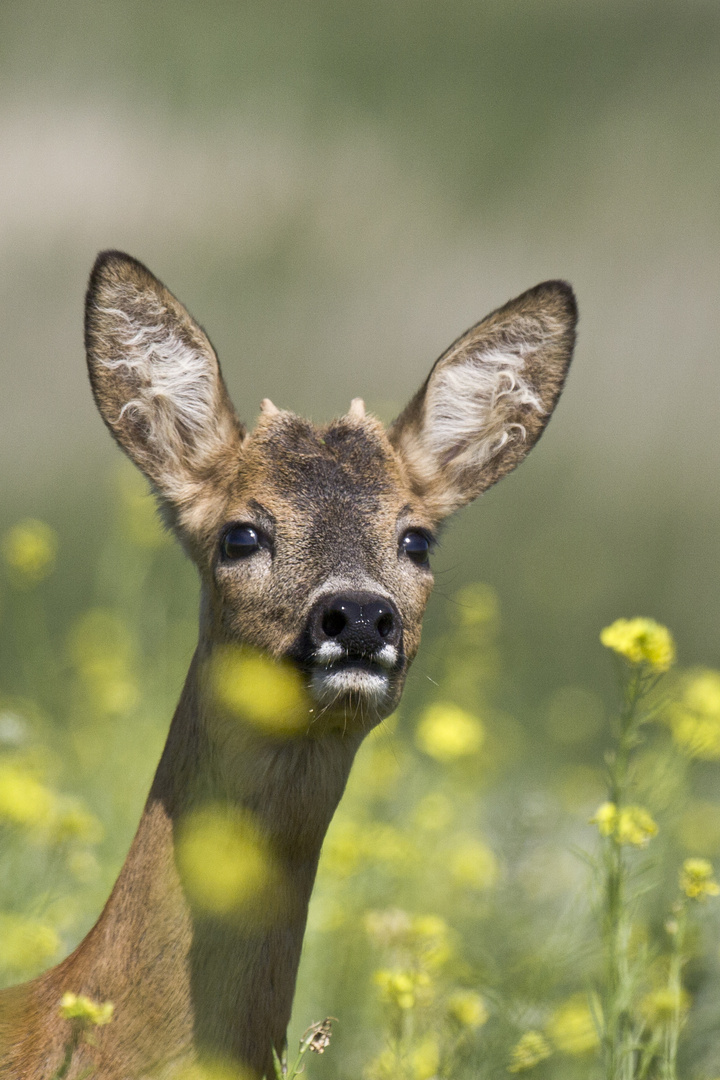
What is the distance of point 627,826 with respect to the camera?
3055 mm

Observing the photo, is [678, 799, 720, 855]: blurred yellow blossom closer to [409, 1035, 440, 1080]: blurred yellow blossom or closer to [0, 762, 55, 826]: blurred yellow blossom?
[409, 1035, 440, 1080]: blurred yellow blossom

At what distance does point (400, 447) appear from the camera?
4184mm

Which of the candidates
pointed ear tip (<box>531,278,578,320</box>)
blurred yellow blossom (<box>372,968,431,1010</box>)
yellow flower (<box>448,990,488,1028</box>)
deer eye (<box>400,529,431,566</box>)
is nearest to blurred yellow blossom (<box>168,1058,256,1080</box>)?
blurred yellow blossom (<box>372,968,431,1010</box>)

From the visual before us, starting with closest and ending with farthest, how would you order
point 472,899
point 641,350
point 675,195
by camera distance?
1. point 472,899
2. point 641,350
3. point 675,195

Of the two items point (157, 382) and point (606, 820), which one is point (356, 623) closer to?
point (606, 820)

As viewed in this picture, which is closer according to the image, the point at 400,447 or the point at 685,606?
the point at 400,447

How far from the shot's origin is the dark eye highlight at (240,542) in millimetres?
3518

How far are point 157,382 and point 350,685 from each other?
1.33 meters

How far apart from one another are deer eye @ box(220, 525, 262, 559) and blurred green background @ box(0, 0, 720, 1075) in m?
4.08

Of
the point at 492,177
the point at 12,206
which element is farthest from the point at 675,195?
the point at 12,206

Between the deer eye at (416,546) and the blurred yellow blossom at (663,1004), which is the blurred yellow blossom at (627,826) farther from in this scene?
the deer eye at (416,546)

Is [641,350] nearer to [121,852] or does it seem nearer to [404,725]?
[404,725]

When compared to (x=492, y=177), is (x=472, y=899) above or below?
below

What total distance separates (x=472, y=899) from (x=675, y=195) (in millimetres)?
8636
